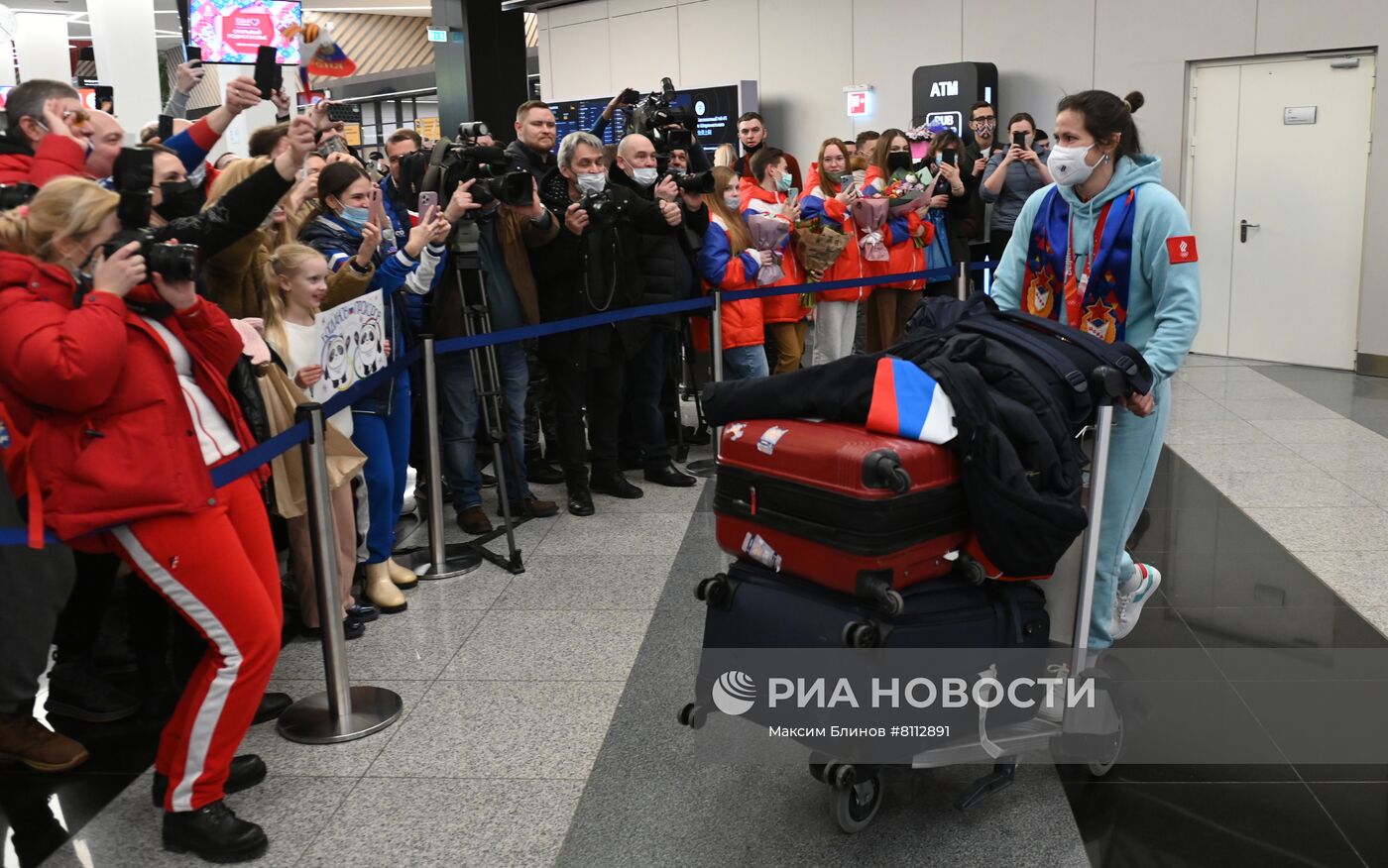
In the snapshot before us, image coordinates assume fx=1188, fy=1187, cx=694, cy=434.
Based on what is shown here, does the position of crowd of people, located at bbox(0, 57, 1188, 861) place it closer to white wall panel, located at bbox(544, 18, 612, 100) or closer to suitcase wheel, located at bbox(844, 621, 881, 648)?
suitcase wheel, located at bbox(844, 621, 881, 648)

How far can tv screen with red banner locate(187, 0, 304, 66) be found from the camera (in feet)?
35.1

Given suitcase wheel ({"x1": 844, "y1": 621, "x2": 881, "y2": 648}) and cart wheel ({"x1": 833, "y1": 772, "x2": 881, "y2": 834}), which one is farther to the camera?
cart wheel ({"x1": 833, "y1": 772, "x2": 881, "y2": 834})

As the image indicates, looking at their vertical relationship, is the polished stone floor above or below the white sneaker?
below

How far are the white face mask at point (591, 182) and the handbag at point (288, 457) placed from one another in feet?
6.73

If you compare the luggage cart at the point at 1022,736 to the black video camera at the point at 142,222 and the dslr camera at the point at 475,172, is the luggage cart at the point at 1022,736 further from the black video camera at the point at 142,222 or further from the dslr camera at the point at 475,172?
the dslr camera at the point at 475,172

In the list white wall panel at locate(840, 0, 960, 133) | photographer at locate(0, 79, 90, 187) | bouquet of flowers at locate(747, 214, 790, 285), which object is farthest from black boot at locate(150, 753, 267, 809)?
white wall panel at locate(840, 0, 960, 133)

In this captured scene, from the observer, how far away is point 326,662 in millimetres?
3381

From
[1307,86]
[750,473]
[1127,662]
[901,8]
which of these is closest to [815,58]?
[901,8]

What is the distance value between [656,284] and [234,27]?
272 inches

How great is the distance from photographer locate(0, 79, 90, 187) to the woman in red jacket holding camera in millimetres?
831

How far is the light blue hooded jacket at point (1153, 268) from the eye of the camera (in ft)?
9.80

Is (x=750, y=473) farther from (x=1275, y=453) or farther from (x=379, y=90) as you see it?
(x=379, y=90)

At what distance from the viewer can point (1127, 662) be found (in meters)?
3.73

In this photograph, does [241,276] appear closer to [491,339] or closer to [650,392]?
[491,339]
